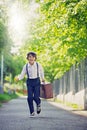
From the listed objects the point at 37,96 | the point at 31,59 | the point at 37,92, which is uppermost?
the point at 31,59

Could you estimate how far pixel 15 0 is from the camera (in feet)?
64.3

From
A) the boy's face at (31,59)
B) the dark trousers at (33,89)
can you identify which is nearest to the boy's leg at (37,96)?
the dark trousers at (33,89)

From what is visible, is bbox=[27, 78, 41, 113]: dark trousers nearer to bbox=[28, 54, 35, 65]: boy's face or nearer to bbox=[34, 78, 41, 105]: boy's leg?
bbox=[34, 78, 41, 105]: boy's leg

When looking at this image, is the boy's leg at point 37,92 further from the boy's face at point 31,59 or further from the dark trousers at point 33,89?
the boy's face at point 31,59

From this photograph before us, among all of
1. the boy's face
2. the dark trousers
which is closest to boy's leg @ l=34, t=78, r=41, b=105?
the dark trousers

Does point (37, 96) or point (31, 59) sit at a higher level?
point (31, 59)

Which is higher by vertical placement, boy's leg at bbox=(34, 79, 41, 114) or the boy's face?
the boy's face

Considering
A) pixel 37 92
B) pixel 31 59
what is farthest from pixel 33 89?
pixel 31 59

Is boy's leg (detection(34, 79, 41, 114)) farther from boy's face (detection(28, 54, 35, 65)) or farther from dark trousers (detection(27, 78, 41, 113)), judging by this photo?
boy's face (detection(28, 54, 35, 65))

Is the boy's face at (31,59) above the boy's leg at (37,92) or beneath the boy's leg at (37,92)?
above

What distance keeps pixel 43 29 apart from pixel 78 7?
23.3ft

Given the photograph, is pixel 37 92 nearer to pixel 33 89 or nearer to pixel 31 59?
pixel 33 89

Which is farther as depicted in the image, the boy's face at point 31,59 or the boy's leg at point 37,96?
the boy's leg at point 37,96

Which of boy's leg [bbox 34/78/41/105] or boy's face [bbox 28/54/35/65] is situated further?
boy's leg [bbox 34/78/41/105]
